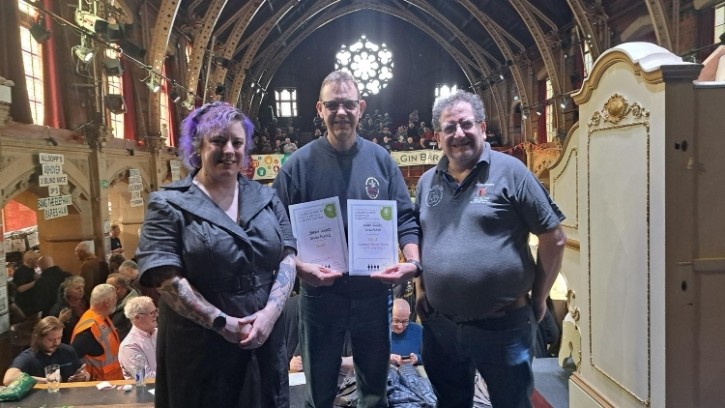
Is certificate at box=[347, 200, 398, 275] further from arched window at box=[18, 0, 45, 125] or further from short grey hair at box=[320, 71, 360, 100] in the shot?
arched window at box=[18, 0, 45, 125]

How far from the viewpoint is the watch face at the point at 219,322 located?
1.81 metres

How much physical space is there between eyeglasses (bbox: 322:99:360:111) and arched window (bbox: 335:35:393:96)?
21.3 meters

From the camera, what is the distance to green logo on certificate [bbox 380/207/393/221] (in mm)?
2295

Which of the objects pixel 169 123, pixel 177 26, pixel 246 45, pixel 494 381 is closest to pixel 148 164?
pixel 169 123

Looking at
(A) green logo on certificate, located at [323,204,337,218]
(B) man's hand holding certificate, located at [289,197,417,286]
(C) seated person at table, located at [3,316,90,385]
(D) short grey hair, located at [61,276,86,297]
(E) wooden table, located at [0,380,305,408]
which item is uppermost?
(A) green logo on certificate, located at [323,204,337,218]

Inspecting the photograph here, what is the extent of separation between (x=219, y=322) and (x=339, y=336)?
29.2 inches

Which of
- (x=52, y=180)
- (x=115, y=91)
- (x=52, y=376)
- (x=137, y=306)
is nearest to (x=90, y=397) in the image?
(x=52, y=376)

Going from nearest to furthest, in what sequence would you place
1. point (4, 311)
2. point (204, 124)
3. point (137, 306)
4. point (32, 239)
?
point (204, 124), point (137, 306), point (4, 311), point (32, 239)

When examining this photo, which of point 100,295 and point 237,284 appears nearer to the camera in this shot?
point 237,284

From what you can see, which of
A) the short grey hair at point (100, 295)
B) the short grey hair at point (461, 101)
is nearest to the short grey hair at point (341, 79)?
the short grey hair at point (461, 101)

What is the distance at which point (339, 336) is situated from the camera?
→ 7.85ft

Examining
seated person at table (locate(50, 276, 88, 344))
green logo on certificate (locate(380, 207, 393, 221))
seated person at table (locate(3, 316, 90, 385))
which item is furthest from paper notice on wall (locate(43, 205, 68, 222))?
green logo on certificate (locate(380, 207, 393, 221))

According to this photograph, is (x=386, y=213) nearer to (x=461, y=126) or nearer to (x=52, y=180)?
(x=461, y=126)

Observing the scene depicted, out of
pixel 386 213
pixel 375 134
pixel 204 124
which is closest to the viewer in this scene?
pixel 204 124
